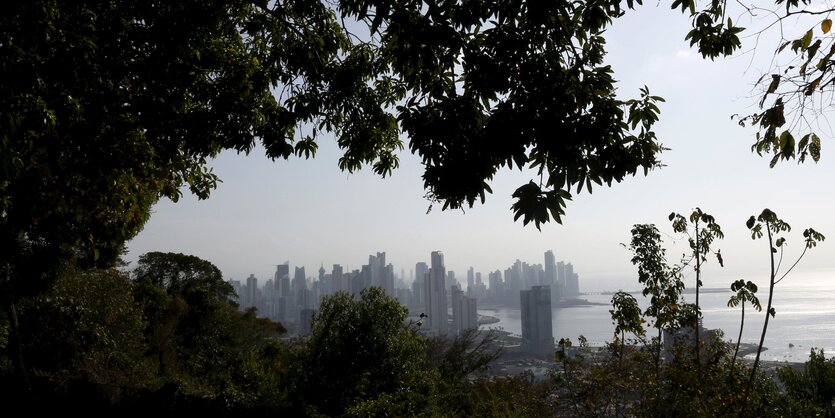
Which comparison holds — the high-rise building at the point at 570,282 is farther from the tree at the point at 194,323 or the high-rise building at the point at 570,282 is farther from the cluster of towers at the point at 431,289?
the tree at the point at 194,323

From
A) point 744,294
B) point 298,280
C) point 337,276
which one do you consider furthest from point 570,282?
point 744,294

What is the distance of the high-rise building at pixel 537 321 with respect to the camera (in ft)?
50.5

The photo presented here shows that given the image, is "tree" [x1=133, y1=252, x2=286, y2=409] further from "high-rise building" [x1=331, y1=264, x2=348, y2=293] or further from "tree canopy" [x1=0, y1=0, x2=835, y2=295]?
"high-rise building" [x1=331, y1=264, x2=348, y2=293]

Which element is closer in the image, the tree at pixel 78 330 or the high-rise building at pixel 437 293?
the tree at pixel 78 330

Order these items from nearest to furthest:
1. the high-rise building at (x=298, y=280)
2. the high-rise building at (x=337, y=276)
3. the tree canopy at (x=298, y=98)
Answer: the tree canopy at (x=298, y=98) → the high-rise building at (x=337, y=276) → the high-rise building at (x=298, y=280)

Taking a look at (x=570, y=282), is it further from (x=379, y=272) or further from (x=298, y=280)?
(x=298, y=280)

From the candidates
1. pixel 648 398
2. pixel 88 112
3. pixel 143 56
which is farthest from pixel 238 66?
pixel 648 398

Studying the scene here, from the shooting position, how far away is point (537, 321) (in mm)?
16125

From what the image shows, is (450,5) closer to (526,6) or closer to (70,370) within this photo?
(526,6)

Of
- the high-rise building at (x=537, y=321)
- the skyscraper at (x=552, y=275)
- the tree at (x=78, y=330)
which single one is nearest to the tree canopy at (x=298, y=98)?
the tree at (x=78, y=330)

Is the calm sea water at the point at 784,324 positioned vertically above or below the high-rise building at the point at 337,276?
below

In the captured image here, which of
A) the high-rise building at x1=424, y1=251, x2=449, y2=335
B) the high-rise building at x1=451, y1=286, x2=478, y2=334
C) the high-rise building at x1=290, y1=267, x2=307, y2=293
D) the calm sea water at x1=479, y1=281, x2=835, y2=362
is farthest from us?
the high-rise building at x1=290, y1=267, x2=307, y2=293

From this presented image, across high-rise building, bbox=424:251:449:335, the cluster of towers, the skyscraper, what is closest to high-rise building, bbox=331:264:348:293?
the cluster of towers

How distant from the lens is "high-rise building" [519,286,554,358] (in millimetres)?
15383
